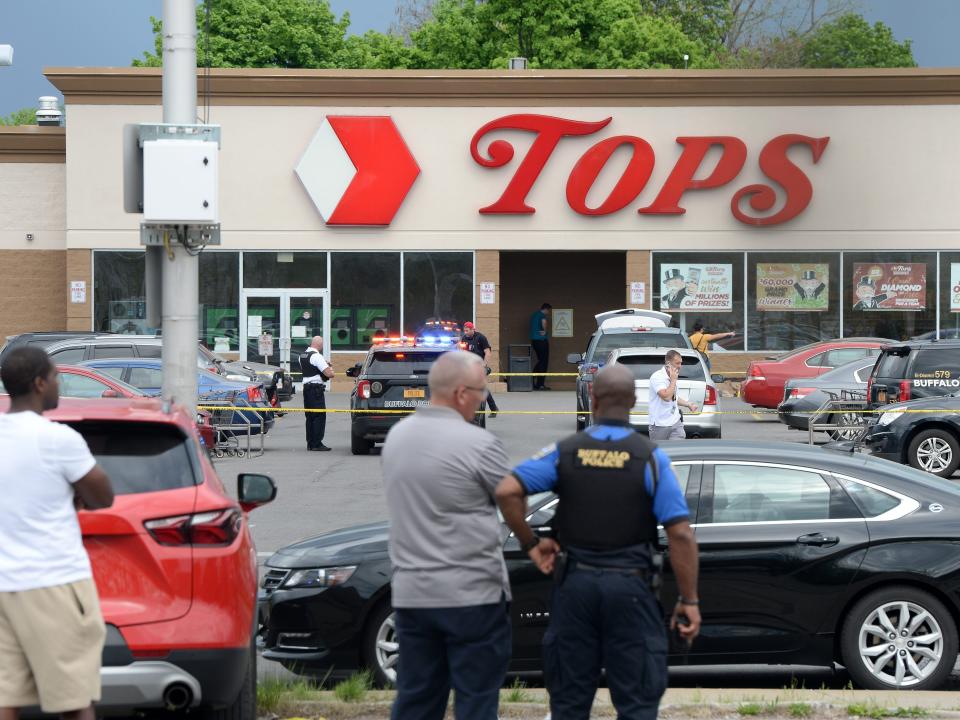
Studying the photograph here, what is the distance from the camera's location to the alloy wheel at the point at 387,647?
25.3 ft

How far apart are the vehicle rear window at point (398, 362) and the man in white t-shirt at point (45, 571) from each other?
52.1ft

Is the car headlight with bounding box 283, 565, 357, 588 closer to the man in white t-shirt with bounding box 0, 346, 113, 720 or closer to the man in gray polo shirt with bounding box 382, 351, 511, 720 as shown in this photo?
the man in gray polo shirt with bounding box 382, 351, 511, 720

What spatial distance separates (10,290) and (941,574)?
3120 cm

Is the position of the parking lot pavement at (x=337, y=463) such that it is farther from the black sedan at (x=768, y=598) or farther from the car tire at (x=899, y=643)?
the car tire at (x=899, y=643)

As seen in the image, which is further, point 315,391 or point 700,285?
point 700,285

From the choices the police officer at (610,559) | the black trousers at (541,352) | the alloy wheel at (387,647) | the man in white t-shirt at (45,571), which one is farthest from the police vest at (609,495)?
the black trousers at (541,352)

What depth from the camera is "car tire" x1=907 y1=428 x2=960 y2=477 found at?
18.2 meters

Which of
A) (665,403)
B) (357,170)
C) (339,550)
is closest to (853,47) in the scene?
(357,170)

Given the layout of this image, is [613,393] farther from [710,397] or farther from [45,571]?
[710,397]

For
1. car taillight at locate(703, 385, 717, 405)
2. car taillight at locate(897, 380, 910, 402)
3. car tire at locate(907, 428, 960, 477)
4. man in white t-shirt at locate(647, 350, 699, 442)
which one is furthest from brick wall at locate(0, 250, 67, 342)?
man in white t-shirt at locate(647, 350, 699, 442)

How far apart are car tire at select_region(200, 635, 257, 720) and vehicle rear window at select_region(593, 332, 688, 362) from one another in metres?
17.6

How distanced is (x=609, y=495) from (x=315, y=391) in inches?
663

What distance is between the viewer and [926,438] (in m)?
18.2

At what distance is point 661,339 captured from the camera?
23766 mm
